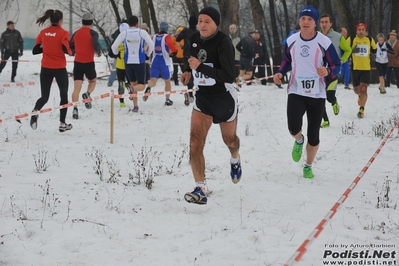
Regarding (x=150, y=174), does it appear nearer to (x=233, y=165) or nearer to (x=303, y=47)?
(x=233, y=165)

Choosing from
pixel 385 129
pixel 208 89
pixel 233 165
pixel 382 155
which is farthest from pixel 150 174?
pixel 385 129

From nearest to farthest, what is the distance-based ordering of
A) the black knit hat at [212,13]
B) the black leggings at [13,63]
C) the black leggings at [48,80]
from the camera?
the black knit hat at [212,13], the black leggings at [48,80], the black leggings at [13,63]

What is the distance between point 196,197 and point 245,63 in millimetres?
12743

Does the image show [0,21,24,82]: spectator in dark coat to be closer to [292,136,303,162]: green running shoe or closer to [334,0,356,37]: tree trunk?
[334,0,356,37]: tree trunk

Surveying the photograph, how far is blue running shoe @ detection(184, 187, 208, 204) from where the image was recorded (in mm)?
5590

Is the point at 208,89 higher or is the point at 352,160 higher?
the point at 208,89

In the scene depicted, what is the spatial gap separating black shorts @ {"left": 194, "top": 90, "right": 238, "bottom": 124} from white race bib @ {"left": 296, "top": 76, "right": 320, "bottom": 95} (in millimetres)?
1285

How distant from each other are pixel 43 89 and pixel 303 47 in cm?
493

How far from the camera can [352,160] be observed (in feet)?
26.4

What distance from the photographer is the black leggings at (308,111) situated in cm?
673

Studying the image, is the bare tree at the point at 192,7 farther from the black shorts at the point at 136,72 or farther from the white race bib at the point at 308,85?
the white race bib at the point at 308,85

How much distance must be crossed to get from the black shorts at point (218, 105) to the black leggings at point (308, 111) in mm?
1271

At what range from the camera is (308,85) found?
6668mm

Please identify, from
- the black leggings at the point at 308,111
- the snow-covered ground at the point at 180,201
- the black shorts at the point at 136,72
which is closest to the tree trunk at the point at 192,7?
the black shorts at the point at 136,72
